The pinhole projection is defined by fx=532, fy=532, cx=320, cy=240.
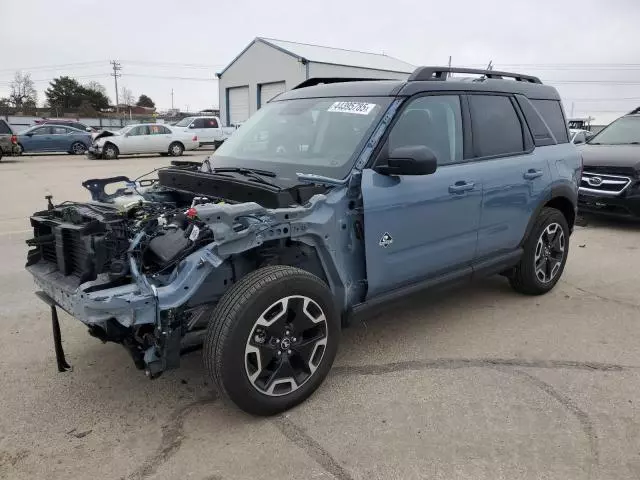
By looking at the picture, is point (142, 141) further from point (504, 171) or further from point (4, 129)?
point (504, 171)

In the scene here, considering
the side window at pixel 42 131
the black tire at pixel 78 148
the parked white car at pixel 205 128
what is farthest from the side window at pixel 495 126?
the black tire at pixel 78 148

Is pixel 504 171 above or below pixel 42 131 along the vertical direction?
below

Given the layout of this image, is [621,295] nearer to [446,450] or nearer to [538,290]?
[538,290]

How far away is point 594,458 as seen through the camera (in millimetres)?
2705

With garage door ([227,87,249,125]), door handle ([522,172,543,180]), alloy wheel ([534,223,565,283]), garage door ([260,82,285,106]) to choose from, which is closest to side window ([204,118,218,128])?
garage door ([260,82,285,106])

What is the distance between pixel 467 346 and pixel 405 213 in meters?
1.23

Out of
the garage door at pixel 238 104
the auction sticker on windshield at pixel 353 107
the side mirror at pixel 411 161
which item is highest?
the garage door at pixel 238 104

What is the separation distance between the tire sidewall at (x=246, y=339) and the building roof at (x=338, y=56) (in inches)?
1053

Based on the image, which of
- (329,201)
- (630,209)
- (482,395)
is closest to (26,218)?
(329,201)

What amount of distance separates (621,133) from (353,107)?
798 cm

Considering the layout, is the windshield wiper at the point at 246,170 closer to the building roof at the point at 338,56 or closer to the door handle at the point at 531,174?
the door handle at the point at 531,174

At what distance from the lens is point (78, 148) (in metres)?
25.2

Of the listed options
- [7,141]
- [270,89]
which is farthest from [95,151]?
[270,89]

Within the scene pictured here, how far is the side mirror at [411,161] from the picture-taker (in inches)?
128
